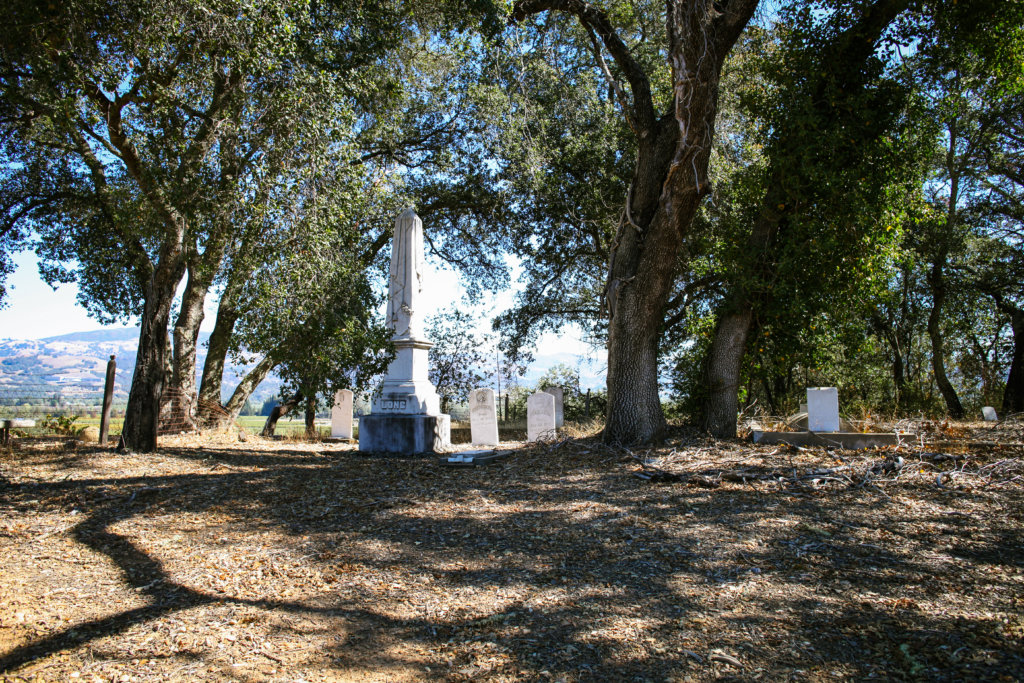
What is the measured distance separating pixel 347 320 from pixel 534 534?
5.51 m

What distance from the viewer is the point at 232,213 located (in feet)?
28.4

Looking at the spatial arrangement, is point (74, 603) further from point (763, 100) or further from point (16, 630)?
point (763, 100)

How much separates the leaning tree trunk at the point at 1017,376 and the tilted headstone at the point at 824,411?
8090 millimetres

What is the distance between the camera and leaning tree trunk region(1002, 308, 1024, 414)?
14.2 meters

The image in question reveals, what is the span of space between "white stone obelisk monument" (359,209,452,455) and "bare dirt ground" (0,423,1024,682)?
2728 mm

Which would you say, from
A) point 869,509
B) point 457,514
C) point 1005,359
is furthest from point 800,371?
point 457,514

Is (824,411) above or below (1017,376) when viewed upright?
below

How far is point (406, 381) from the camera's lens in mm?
10344

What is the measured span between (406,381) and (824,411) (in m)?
6.41

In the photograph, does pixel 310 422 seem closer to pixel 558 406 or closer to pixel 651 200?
pixel 558 406

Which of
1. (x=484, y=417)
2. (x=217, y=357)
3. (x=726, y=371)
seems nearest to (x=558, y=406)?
(x=484, y=417)

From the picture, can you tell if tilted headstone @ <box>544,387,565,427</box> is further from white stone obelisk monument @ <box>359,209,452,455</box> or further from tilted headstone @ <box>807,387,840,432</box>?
tilted headstone @ <box>807,387,840,432</box>

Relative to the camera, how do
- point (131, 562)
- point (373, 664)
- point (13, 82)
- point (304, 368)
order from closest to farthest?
point (373, 664)
point (131, 562)
point (13, 82)
point (304, 368)

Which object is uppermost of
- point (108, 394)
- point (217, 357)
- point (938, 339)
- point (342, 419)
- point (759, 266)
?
point (759, 266)
